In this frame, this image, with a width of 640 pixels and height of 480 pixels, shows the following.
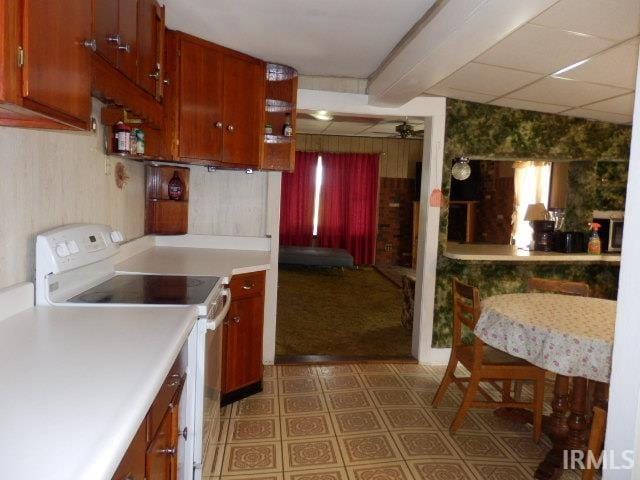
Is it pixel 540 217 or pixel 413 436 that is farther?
pixel 540 217

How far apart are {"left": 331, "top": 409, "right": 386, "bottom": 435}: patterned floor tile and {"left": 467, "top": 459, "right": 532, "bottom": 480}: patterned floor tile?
1.75 feet

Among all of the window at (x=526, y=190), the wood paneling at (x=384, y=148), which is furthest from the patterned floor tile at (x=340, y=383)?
the wood paneling at (x=384, y=148)

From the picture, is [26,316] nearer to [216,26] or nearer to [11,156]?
[11,156]

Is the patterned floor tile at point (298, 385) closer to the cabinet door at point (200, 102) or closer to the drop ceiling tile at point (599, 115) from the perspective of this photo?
the cabinet door at point (200, 102)

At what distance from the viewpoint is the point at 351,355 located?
386cm

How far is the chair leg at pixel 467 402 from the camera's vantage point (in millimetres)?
2536

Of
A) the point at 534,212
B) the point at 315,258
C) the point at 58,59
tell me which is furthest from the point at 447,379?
the point at 315,258

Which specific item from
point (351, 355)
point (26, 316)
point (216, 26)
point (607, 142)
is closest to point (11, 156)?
point (26, 316)

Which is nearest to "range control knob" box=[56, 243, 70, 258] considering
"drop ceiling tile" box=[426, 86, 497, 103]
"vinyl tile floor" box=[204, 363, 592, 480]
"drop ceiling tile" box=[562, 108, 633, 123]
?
"vinyl tile floor" box=[204, 363, 592, 480]

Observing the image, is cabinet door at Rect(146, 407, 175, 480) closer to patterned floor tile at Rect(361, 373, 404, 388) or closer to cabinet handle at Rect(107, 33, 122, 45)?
cabinet handle at Rect(107, 33, 122, 45)

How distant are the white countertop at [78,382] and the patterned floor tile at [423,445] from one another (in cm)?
149

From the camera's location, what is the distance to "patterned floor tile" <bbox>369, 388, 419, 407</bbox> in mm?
2969

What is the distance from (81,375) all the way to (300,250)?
262 inches

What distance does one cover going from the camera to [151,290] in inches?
74.2
